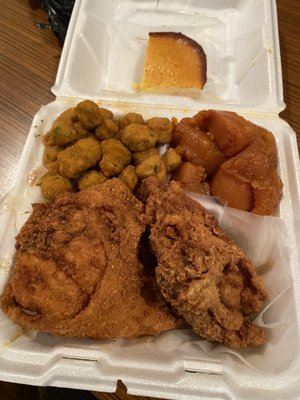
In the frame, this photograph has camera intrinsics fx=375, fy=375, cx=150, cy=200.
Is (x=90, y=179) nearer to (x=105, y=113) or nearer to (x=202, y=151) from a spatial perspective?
(x=105, y=113)

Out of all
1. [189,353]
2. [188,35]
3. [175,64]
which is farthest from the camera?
[188,35]

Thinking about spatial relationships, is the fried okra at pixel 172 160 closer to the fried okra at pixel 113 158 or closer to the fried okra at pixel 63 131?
the fried okra at pixel 113 158

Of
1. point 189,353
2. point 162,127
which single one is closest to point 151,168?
point 162,127

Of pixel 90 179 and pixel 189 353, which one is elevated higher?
pixel 90 179

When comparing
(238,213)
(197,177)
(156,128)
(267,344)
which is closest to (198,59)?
(156,128)

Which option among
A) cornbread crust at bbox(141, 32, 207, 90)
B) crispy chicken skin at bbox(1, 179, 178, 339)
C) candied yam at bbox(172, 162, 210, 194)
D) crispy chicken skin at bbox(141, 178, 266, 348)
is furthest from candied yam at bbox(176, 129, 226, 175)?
cornbread crust at bbox(141, 32, 207, 90)

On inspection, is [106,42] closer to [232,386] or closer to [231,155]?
[231,155]

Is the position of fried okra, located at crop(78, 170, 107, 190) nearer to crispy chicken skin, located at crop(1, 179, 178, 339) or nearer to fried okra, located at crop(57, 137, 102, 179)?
fried okra, located at crop(57, 137, 102, 179)
